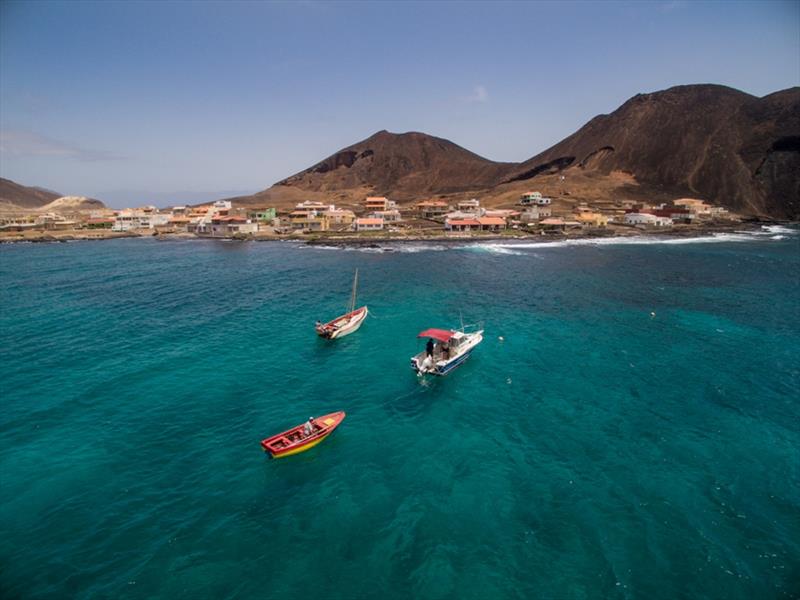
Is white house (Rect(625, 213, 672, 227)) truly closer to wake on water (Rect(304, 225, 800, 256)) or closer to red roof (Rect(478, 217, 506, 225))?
wake on water (Rect(304, 225, 800, 256))

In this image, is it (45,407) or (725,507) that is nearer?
(725,507)

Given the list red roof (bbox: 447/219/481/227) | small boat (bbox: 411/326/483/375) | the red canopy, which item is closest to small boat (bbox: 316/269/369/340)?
the red canopy

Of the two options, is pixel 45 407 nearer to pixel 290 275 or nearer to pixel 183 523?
pixel 183 523

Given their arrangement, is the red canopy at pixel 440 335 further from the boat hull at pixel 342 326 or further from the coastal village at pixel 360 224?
the coastal village at pixel 360 224

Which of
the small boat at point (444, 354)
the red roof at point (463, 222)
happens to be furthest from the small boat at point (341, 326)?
the red roof at point (463, 222)

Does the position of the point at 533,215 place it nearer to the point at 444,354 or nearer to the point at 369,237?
the point at 369,237

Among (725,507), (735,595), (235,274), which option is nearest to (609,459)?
(725,507)
